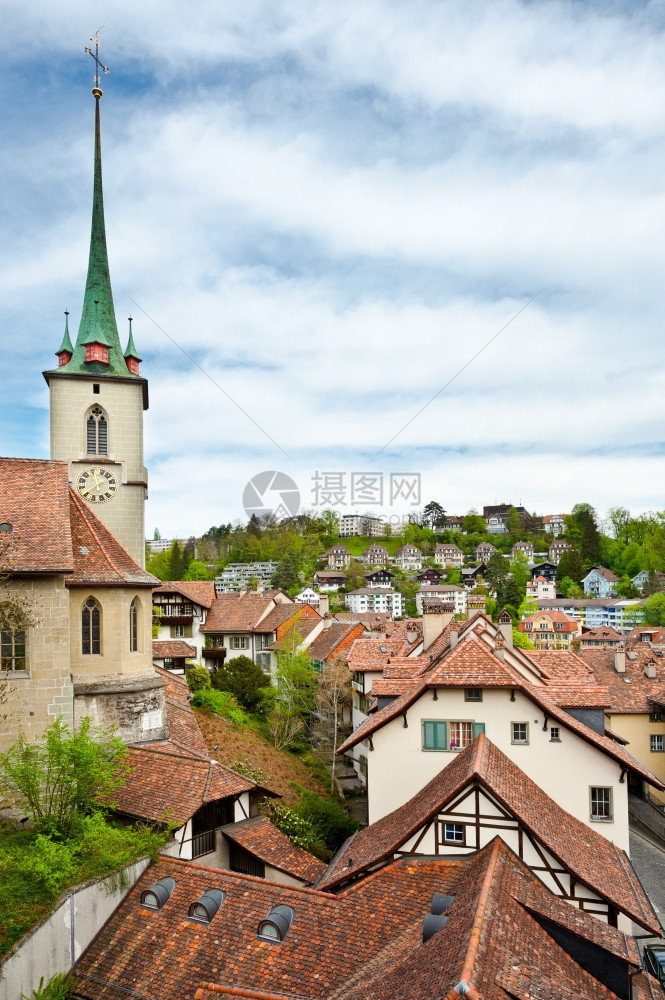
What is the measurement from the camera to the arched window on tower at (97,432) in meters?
30.8

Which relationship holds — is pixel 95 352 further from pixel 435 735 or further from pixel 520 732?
pixel 520 732

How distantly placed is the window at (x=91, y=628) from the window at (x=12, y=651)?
2343mm

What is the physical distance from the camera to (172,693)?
2959cm

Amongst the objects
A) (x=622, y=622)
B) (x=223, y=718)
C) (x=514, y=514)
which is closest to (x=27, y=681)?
(x=223, y=718)

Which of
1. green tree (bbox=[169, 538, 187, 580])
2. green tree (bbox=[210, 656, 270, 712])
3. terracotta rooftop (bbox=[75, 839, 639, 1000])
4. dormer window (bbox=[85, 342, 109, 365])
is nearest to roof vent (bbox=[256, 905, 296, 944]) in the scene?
terracotta rooftop (bbox=[75, 839, 639, 1000])

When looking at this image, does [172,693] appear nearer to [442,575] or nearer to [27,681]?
[27,681]

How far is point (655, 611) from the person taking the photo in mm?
91375

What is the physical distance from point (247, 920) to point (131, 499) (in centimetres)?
2156

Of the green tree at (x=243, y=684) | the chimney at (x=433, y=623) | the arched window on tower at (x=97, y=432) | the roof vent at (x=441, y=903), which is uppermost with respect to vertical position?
the arched window on tower at (x=97, y=432)

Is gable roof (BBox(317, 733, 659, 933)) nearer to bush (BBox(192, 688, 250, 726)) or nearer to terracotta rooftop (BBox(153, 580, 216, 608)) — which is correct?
bush (BBox(192, 688, 250, 726))

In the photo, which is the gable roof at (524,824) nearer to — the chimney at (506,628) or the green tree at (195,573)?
the chimney at (506,628)

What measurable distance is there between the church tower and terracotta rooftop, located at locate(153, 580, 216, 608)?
22602mm

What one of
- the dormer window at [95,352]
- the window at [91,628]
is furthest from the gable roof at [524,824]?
the dormer window at [95,352]

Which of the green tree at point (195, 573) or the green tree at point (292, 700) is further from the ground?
the green tree at point (195, 573)
